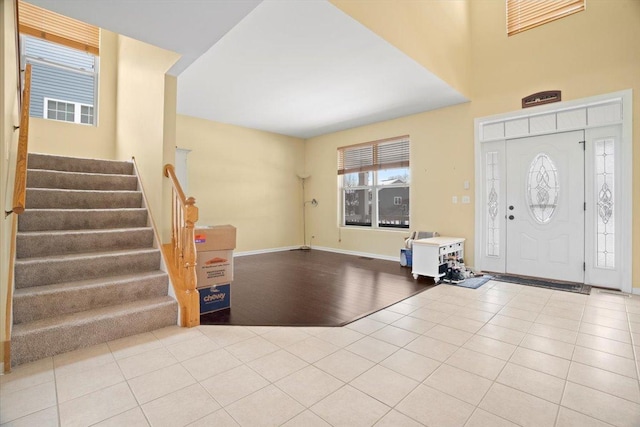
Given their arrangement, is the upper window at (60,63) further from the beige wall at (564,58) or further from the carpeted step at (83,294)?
the beige wall at (564,58)

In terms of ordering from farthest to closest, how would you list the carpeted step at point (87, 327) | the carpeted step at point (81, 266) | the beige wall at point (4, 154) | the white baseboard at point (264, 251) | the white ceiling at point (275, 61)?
the white baseboard at point (264, 251)
the white ceiling at point (275, 61)
the carpeted step at point (81, 266)
the carpeted step at point (87, 327)
the beige wall at point (4, 154)

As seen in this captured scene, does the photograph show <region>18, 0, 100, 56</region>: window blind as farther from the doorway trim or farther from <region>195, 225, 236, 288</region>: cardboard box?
the doorway trim

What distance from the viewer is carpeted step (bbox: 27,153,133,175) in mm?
3635

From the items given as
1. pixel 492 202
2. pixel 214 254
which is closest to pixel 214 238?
pixel 214 254

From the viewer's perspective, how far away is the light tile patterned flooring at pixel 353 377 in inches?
63.6

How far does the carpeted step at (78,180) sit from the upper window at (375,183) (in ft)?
14.6

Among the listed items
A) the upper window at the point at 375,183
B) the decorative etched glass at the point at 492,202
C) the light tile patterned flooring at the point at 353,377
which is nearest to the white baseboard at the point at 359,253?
the upper window at the point at 375,183

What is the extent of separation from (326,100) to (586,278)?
15.2 ft

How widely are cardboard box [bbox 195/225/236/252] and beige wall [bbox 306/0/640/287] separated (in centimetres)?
261

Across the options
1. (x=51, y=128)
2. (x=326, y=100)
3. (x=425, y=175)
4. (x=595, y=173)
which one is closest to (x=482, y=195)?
(x=425, y=175)

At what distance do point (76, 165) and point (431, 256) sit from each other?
4.98 metres

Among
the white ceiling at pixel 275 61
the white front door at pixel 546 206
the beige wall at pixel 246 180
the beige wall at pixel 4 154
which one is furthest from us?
the beige wall at pixel 246 180

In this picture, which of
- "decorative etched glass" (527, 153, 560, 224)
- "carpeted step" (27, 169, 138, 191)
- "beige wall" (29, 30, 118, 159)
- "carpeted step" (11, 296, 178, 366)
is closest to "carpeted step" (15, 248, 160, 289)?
"carpeted step" (11, 296, 178, 366)

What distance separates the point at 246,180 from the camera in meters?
6.77
